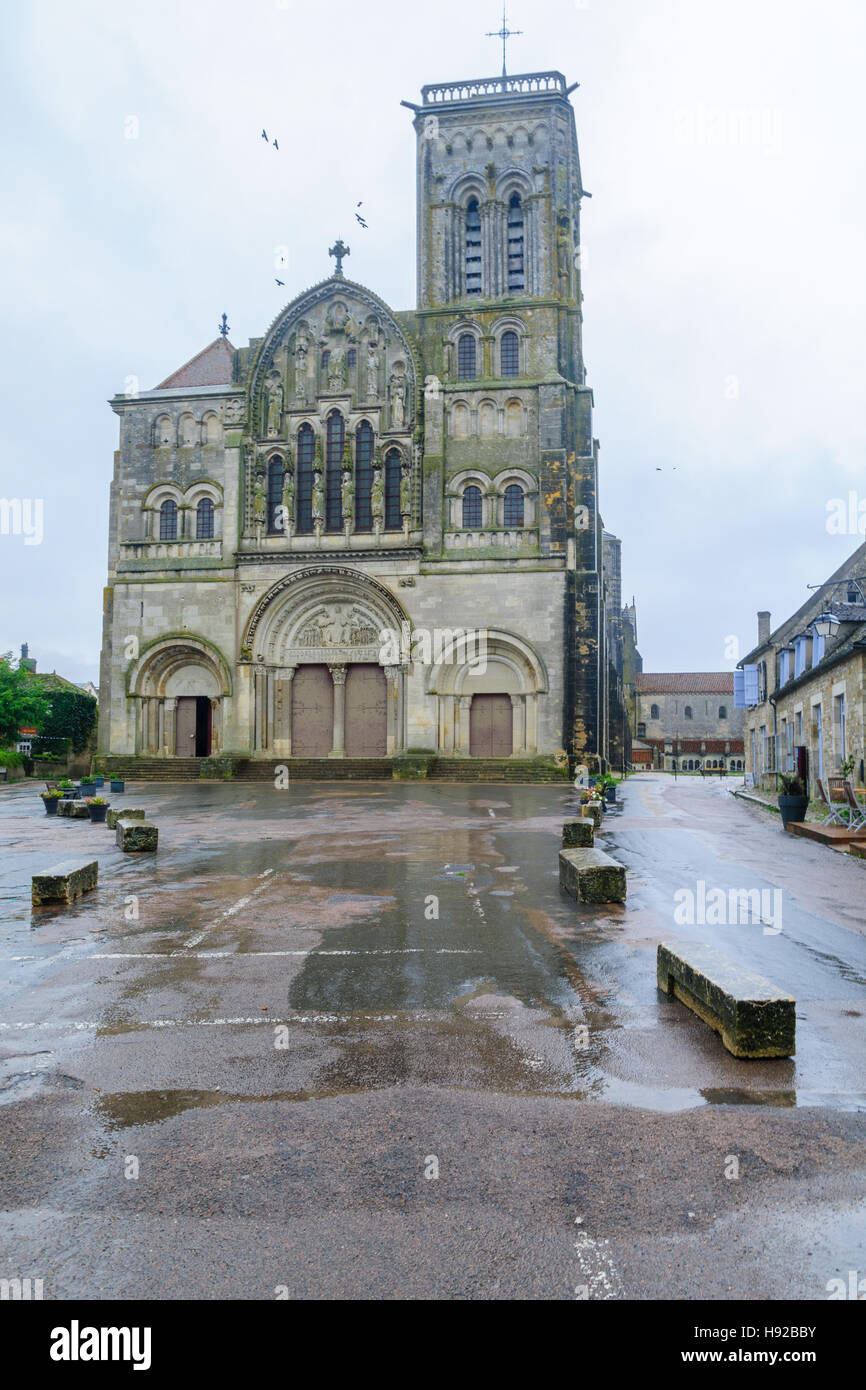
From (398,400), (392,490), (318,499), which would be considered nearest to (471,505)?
(392,490)

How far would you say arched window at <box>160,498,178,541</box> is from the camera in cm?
3806

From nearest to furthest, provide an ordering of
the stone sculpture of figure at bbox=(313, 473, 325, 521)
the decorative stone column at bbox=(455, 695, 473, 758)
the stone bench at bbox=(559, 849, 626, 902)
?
the stone bench at bbox=(559, 849, 626, 902)
the decorative stone column at bbox=(455, 695, 473, 758)
the stone sculpture of figure at bbox=(313, 473, 325, 521)

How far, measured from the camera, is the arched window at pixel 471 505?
3559cm

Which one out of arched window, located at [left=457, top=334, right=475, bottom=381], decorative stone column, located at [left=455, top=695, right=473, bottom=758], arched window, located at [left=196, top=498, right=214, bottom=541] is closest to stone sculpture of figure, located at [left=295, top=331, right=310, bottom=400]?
arched window, located at [left=196, top=498, right=214, bottom=541]

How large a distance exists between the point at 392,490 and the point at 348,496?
1894mm

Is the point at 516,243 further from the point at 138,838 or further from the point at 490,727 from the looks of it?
the point at 138,838

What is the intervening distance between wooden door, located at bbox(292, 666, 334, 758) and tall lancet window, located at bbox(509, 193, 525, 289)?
60.4 ft

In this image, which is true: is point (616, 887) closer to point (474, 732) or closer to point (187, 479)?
point (474, 732)

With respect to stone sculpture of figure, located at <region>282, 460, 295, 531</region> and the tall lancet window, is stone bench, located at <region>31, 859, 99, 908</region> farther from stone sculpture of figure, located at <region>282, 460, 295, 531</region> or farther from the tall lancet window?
the tall lancet window

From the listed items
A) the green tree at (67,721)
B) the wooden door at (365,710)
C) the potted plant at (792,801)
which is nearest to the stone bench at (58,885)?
the potted plant at (792,801)

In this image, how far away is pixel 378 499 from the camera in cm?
3584

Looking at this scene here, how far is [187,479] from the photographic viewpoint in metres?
37.9

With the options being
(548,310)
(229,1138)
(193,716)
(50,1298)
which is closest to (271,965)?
(229,1138)
